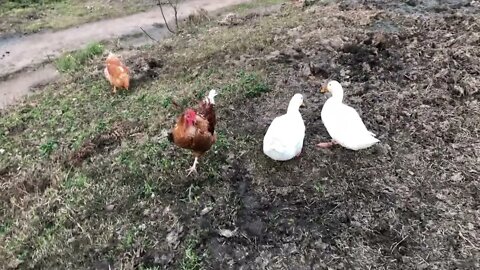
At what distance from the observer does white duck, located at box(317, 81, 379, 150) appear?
4.16m

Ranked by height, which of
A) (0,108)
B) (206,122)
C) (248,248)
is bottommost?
(0,108)

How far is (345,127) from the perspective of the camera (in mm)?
4254

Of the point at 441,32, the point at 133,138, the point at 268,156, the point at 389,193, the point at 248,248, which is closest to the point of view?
the point at 248,248

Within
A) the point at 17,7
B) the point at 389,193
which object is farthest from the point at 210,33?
the point at 17,7

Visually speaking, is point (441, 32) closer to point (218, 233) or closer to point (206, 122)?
point (206, 122)

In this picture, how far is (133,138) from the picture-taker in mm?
5445

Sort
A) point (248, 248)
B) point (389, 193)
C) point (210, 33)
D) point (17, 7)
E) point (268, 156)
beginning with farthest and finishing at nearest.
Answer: point (17, 7), point (210, 33), point (268, 156), point (389, 193), point (248, 248)

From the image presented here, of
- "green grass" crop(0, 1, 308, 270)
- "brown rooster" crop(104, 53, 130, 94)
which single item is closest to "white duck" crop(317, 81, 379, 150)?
"green grass" crop(0, 1, 308, 270)

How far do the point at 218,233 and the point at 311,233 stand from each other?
71 centimetres

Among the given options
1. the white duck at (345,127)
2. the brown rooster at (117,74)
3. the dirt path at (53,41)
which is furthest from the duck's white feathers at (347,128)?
the dirt path at (53,41)

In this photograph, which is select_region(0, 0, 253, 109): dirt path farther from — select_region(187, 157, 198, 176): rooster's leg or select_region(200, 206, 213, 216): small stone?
select_region(200, 206, 213, 216): small stone

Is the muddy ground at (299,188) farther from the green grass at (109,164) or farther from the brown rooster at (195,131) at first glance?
the brown rooster at (195,131)

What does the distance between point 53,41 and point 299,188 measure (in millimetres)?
8759

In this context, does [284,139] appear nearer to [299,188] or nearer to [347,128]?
[299,188]
